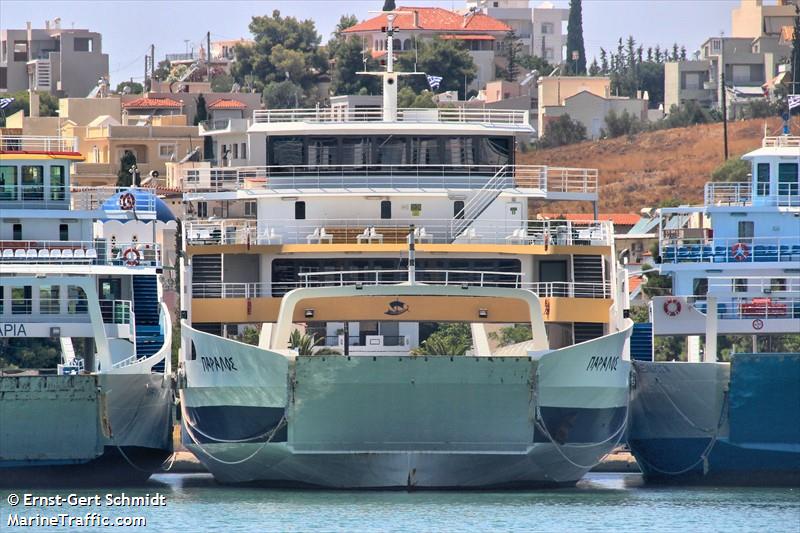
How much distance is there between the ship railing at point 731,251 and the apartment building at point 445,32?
86.2 m

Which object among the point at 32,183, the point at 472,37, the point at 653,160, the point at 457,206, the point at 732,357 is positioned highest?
the point at 472,37

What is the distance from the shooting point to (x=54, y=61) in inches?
6152

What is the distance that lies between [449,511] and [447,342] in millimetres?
22481

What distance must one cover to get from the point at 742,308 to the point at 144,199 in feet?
56.4

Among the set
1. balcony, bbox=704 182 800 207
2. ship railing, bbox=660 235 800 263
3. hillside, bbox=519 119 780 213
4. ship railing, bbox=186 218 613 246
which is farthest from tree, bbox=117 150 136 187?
ship railing, bbox=186 218 613 246

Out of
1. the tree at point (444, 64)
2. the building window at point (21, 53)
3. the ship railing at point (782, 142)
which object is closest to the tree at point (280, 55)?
the tree at point (444, 64)

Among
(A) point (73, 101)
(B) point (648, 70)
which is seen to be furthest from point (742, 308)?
(B) point (648, 70)

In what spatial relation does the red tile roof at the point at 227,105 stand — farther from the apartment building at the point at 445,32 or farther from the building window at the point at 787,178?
the building window at the point at 787,178

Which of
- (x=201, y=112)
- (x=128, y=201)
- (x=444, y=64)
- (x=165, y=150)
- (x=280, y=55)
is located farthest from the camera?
(x=280, y=55)

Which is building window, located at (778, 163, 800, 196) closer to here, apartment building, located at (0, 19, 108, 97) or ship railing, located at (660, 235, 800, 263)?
ship railing, located at (660, 235, 800, 263)

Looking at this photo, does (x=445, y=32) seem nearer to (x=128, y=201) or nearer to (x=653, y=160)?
(x=653, y=160)

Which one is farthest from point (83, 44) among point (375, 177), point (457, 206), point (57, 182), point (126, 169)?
point (457, 206)

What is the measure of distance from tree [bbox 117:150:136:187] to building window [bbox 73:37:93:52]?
130 ft

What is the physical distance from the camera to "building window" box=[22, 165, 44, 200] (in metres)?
65.3
